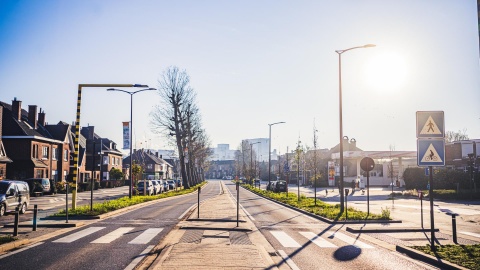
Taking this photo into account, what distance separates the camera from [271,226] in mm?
17562

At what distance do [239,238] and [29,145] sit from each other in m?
44.3

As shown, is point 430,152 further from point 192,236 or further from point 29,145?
point 29,145

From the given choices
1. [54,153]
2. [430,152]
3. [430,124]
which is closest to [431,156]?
[430,152]

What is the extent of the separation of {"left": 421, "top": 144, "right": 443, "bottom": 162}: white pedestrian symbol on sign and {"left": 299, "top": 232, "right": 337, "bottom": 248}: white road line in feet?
12.0

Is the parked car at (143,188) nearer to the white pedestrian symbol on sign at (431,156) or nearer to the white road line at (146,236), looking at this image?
the white road line at (146,236)

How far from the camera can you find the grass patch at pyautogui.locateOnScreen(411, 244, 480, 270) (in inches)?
381

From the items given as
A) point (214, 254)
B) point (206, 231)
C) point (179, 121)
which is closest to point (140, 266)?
point (214, 254)

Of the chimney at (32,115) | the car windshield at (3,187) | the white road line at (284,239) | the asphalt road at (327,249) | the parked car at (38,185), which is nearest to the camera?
the asphalt road at (327,249)

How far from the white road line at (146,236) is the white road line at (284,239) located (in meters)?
4.03

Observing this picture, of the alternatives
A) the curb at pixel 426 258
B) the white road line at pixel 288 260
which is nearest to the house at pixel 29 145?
the white road line at pixel 288 260

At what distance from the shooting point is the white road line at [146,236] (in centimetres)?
1277

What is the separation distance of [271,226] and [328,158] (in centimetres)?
7200

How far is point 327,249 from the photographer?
12094 mm

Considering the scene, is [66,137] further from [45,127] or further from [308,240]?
[308,240]
